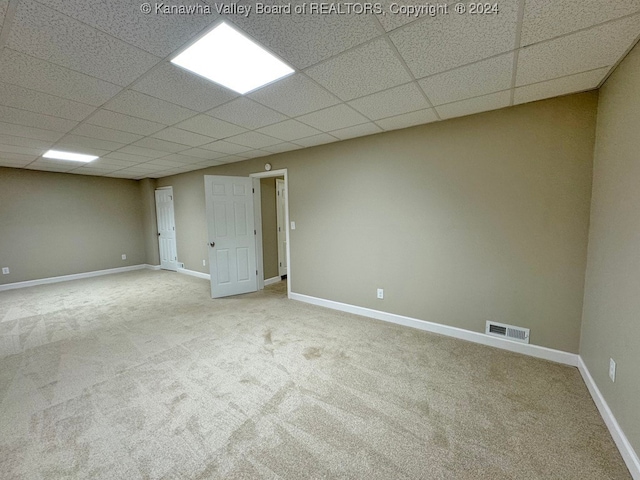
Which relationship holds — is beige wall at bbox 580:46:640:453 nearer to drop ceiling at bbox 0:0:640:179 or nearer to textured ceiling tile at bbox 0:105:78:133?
drop ceiling at bbox 0:0:640:179

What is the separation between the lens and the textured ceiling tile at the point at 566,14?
1.22 metres

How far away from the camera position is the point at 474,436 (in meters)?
1.62

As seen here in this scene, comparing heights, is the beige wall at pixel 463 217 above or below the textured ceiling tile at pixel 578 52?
below

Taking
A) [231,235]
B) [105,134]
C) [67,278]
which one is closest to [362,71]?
[105,134]

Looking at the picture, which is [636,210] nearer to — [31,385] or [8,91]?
[8,91]

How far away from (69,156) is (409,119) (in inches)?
202

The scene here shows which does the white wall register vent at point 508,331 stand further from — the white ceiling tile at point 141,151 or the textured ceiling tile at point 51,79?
the white ceiling tile at point 141,151

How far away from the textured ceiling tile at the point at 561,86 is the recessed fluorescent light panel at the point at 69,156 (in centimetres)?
571

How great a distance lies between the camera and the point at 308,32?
1.42 meters

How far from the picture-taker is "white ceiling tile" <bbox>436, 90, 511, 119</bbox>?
2.24 meters

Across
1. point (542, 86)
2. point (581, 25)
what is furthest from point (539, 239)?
point (581, 25)

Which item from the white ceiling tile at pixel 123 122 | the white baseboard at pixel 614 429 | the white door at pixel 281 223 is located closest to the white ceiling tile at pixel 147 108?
the white ceiling tile at pixel 123 122

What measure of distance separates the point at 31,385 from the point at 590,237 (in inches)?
188

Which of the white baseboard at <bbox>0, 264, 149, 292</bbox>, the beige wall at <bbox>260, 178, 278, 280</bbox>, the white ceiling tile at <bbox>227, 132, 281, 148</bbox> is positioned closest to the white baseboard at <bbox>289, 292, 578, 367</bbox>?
the beige wall at <bbox>260, 178, 278, 280</bbox>
